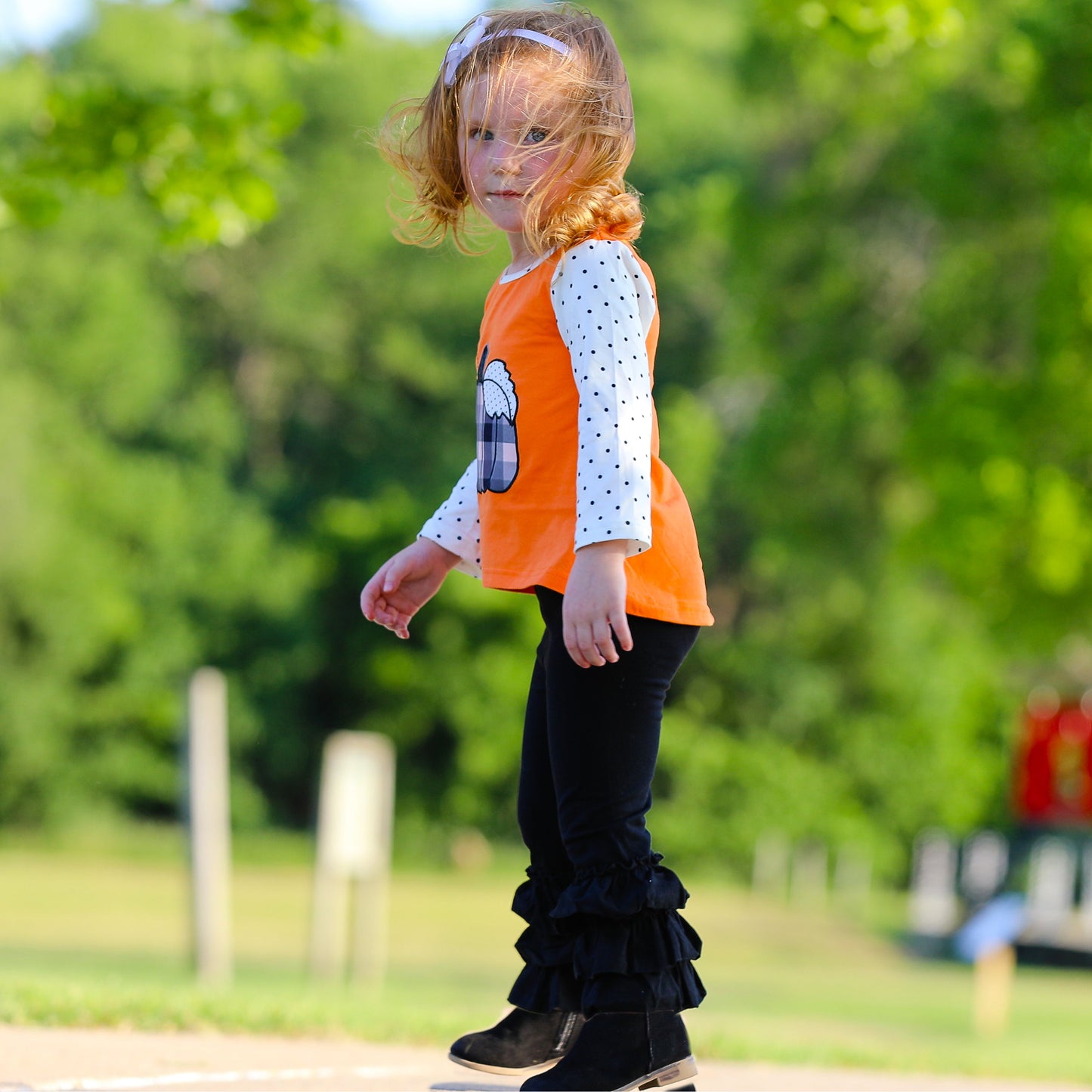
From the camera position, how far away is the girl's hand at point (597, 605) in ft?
6.92

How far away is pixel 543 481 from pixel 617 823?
0.51m

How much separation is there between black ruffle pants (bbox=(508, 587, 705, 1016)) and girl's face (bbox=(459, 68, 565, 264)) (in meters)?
0.59

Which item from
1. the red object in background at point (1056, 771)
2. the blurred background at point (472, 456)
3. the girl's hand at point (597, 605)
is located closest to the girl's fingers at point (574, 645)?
the girl's hand at point (597, 605)

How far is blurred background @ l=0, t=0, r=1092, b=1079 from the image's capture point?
13.9 meters

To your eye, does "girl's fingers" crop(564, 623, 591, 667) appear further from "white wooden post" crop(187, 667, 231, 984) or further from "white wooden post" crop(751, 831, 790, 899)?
"white wooden post" crop(751, 831, 790, 899)

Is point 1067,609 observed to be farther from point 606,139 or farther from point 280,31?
point 606,139

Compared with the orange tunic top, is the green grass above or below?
below

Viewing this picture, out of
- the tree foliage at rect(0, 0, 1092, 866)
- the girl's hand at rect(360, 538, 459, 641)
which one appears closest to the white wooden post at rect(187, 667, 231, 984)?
the girl's hand at rect(360, 538, 459, 641)

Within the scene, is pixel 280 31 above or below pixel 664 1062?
above

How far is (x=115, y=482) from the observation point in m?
21.6

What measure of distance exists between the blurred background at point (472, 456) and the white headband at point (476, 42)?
10022 millimetres

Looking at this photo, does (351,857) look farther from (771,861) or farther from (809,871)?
(809,871)

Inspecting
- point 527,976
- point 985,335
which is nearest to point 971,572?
point 985,335

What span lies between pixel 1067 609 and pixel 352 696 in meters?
12.8
